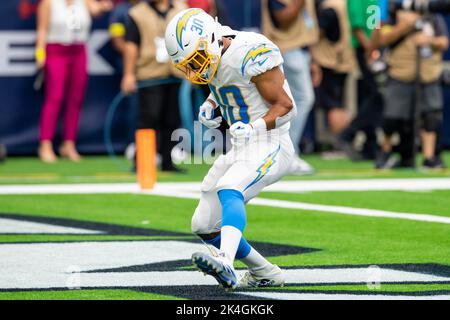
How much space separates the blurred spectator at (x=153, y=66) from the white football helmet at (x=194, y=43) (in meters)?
6.43

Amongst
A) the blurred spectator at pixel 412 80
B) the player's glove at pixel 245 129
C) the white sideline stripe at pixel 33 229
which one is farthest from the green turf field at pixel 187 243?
the blurred spectator at pixel 412 80

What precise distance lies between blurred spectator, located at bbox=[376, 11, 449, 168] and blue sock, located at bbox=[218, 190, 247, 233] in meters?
7.29

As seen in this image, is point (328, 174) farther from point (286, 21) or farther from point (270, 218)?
point (270, 218)

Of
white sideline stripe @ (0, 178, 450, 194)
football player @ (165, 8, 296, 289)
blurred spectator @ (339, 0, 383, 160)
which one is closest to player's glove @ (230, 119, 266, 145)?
football player @ (165, 8, 296, 289)

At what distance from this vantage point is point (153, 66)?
1313cm

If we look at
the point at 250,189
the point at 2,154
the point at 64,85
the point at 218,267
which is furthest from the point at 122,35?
the point at 218,267

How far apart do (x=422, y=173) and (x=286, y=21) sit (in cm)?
220

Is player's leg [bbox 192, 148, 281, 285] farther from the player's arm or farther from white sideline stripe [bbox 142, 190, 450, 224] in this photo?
white sideline stripe [bbox 142, 190, 450, 224]

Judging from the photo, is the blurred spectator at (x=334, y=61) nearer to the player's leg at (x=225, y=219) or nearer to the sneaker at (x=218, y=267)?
the player's leg at (x=225, y=219)

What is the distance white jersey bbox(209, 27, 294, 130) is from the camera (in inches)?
260

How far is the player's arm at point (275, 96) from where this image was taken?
21.7 ft

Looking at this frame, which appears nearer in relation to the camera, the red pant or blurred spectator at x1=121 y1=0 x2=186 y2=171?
blurred spectator at x1=121 y1=0 x2=186 y2=171

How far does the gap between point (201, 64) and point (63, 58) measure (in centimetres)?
893

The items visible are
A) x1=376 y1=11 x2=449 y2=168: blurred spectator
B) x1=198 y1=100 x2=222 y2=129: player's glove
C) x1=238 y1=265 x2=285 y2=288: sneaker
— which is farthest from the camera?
x1=376 y1=11 x2=449 y2=168: blurred spectator
